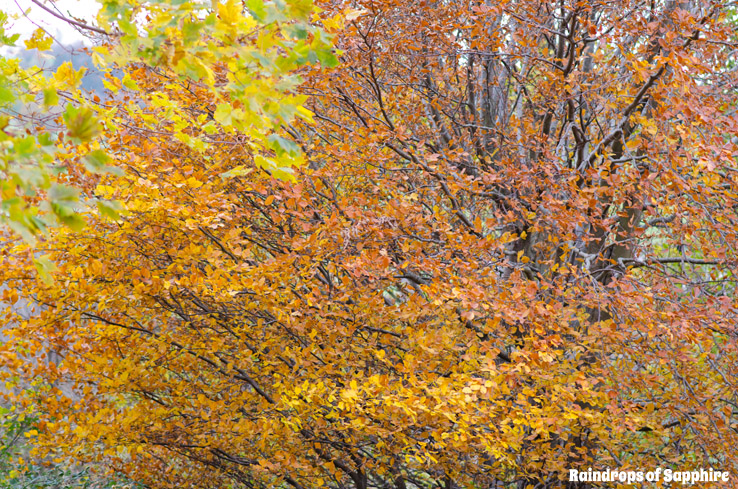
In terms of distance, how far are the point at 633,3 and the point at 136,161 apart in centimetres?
Result: 402

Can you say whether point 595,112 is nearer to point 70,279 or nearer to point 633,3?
point 633,3

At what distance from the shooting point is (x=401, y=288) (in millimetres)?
5250

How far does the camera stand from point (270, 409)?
13.9ft

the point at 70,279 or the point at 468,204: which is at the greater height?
the point at 468,204

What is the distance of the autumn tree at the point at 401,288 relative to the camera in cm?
363

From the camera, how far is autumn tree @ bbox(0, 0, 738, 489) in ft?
11.9

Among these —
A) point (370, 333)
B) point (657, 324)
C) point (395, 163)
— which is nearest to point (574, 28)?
point (395, 163)

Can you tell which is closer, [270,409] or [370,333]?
[270,409]

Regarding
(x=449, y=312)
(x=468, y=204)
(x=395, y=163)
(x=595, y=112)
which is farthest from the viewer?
(x=468, y=204)

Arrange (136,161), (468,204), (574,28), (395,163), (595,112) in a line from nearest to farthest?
(136,161)
(574,28)
(595,112)
(395,163)
(468,204)

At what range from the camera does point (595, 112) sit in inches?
191

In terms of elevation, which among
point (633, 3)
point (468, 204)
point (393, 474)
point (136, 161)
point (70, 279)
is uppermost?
point (633, 3)

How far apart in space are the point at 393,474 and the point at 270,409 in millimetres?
1367

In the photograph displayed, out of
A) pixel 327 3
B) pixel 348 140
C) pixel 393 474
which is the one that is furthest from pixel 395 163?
pixel 393 474
